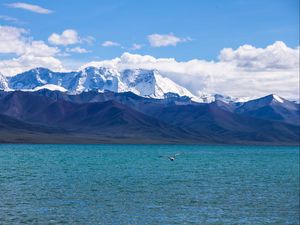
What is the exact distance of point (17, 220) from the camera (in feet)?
136

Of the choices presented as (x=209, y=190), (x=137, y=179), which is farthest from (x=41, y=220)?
(x=137, y=179)

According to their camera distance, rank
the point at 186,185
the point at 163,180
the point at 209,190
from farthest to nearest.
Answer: the point at 163,180
the point at 186,185
the point at 209,190

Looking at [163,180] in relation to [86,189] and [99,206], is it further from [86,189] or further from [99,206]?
[99,206]

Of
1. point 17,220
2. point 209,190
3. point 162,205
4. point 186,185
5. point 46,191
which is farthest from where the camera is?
point 186,185

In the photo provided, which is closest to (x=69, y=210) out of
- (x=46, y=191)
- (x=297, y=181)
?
(x=46, y=191)

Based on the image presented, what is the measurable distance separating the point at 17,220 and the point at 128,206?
10.8m

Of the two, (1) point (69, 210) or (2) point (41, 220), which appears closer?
(2) point (41, 220)

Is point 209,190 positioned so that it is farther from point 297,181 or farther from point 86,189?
point 297,181

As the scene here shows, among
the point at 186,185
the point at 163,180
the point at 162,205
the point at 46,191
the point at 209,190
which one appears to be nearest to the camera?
the point at 162,205

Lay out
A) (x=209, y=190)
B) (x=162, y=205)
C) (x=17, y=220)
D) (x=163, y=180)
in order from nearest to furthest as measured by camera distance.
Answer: (x=17, y=220), (x=162, y=205), (x=209, y=190), (x=163, y=180)

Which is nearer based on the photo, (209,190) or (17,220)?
(17,220)

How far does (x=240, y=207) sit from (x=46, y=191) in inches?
773

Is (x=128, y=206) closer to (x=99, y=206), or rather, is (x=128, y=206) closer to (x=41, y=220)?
(x=99, y=206)

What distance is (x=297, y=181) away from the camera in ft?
255
